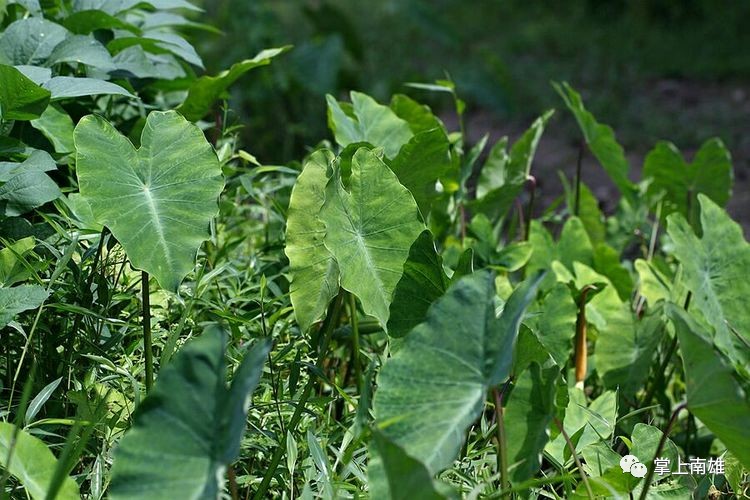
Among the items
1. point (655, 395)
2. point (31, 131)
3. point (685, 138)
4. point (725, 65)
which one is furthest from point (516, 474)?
point (725, 65)

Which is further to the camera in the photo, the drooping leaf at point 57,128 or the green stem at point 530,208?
the green stem at point 530,208

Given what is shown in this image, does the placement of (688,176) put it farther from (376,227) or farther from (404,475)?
(404,475)

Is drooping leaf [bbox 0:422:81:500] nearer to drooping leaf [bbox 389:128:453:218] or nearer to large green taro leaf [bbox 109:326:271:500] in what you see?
large green taro leaf [bbox 109:326:271:500]

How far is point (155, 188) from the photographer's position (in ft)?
4.06

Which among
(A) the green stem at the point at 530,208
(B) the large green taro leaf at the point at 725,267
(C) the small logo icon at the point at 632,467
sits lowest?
(A) the green stem at the point at 530,208

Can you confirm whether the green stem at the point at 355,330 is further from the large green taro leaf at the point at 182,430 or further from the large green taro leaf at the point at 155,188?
the large green taro leaf at the point at 182,430

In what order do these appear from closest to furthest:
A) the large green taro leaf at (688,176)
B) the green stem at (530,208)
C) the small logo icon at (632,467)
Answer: the small logo icon at (632,467)
the green stem at (530,208)
the large green taro leaf at (688,176)

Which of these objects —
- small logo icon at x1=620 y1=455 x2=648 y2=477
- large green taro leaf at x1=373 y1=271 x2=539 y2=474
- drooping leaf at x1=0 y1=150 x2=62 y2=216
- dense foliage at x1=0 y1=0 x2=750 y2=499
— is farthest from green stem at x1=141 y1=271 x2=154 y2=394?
small logo icon at x1=620 y1=455 x2=648 y2=477

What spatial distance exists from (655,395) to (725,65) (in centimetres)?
335

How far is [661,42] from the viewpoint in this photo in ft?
16.7

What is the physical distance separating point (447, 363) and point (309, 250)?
360 millimetres

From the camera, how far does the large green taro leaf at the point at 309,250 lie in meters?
1.30

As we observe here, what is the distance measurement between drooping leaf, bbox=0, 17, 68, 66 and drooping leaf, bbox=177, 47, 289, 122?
244 mm

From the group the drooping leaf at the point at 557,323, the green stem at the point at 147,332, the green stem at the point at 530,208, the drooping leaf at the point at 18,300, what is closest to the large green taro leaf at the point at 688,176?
the green stem at the point at 530,208
